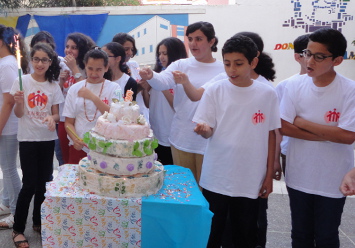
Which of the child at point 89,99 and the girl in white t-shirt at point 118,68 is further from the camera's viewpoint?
the girl in white t-shirt at point 118,68

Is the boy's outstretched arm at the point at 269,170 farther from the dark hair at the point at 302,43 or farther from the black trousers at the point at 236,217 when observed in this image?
the dark hair at the point at 302,43

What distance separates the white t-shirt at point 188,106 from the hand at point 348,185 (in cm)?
123

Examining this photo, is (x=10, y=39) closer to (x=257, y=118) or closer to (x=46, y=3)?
(x=257, y=118)

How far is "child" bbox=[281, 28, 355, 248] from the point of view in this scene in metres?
2.44

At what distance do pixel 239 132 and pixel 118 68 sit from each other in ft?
5.17

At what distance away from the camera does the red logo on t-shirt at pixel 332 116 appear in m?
2.46

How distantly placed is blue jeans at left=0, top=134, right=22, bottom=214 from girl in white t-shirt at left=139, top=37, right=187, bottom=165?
123cm

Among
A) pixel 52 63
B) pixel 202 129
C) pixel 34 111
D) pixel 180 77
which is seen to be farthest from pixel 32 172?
pixel 202 129

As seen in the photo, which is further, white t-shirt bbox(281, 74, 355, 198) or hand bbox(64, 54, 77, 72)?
hand bbox(64, 54, 77, 72)

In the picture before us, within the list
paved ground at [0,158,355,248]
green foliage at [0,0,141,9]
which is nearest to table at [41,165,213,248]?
paved ground at [0,158,355,248]

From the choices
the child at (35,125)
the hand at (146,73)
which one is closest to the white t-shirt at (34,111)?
the child at (35,125)

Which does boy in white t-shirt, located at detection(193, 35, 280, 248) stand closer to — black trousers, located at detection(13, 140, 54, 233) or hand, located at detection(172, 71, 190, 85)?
hand, located at detection(172, 71, 190, 85)

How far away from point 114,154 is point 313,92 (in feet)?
4.21

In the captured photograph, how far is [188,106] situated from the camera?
333cm
